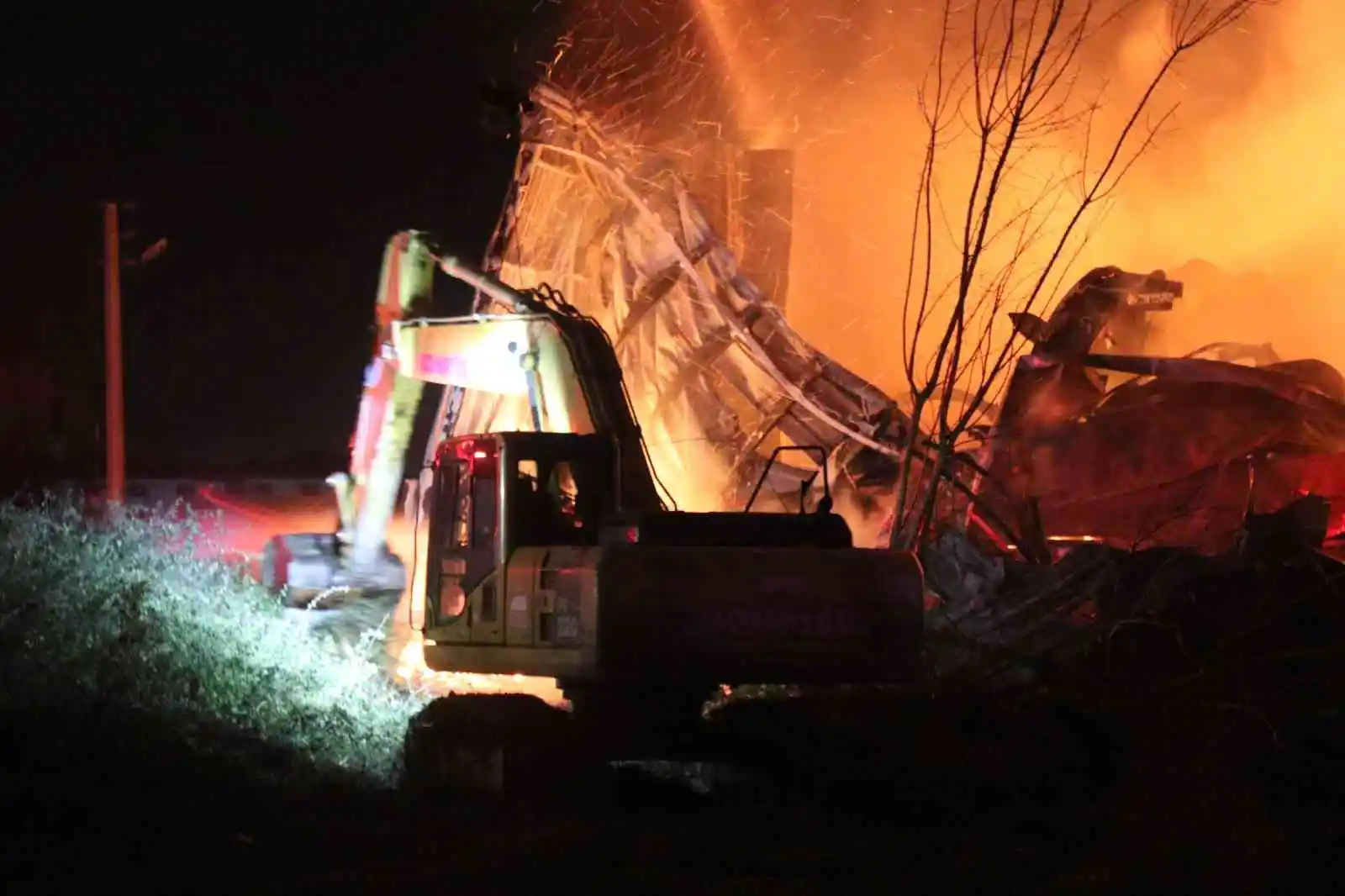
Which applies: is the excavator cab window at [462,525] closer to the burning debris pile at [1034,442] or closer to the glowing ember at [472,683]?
the glowing ember at [472,683]

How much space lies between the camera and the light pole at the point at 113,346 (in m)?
20.5

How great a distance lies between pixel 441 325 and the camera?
1215 centimetres

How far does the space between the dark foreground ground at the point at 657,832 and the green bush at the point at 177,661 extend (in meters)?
0.35

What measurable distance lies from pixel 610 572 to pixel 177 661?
11.9 ft

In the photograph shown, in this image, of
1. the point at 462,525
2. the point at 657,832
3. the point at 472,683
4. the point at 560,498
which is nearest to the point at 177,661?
the point at 462,525

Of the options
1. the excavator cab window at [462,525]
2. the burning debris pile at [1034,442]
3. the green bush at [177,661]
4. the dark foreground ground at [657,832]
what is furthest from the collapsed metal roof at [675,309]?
the dark foreground ground at [657,832]

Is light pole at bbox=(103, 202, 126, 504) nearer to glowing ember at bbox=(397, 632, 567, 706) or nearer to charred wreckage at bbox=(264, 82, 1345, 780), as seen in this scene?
charred wreckage at bbox=(264, 82, 1345, 780)

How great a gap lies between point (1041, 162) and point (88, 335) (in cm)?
3214

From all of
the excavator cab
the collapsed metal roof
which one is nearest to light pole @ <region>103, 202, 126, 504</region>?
the collapsed metal roof

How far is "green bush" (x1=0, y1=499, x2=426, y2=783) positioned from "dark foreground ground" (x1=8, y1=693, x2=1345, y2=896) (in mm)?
347

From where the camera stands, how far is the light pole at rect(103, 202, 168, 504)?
67.2 ft

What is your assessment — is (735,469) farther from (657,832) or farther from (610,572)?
(657,832)

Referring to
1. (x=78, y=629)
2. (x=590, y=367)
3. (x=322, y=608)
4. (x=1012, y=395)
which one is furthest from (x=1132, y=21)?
(x=78, y=629)

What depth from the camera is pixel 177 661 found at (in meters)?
9.22
